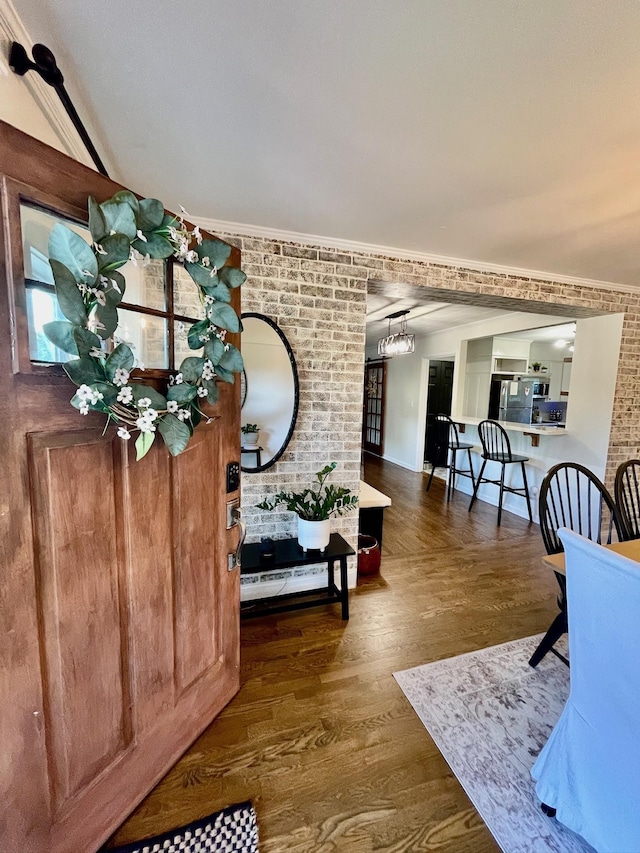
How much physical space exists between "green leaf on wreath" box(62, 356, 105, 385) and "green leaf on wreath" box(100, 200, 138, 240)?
33 centimetres

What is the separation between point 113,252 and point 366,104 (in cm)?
107

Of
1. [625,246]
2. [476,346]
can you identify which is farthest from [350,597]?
[476,346]

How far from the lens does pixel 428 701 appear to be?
1690 mm

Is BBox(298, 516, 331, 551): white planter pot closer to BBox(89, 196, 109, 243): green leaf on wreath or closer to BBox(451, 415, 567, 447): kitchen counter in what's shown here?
BBox(89, 196, 109, 243): green leaf on wreath

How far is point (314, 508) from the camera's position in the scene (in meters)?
2.24

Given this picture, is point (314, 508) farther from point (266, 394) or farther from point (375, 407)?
point (375, 407)

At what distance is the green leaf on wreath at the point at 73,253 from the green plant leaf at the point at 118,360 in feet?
0.56

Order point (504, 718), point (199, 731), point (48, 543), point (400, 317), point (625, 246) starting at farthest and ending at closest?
point (400, 317) → point (625, 246) → point (504, 718) → point (199, 731) → point (48, 543)

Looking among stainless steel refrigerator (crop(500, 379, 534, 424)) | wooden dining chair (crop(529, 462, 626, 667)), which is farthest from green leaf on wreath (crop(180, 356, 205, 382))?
stainless steel refrigerator (crop(500, 379, 534, 424))

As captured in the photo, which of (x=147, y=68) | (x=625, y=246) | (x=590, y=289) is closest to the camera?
(x=147, y=68)

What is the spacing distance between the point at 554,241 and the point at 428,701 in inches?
113


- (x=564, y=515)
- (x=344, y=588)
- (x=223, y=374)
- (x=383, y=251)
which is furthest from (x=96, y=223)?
(x=564, y=515)

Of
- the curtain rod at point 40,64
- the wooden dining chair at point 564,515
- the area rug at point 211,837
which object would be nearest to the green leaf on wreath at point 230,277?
the curtain rod at point 40,64

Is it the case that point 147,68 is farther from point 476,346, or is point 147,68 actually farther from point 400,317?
point 476,346
